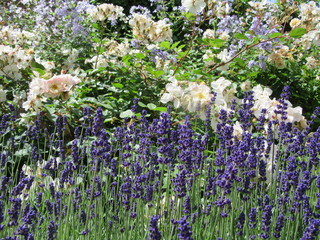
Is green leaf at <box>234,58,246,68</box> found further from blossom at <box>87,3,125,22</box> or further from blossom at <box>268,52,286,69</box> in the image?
blossom at <box>87,3,125,22</box>

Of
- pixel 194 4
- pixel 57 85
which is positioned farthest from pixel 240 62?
pixel 57 85

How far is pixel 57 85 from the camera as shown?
3371 millimetres

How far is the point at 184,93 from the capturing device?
332 centimetres

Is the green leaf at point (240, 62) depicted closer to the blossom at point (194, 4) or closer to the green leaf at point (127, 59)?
the blossom at point (194, 4)

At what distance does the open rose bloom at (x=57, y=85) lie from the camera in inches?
132

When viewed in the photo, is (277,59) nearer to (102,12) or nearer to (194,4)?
(194,4)

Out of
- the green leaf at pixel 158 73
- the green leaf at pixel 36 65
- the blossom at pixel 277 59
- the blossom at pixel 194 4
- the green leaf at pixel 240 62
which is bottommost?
the green leaf at pixel 158 73

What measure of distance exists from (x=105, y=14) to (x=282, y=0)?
193 centimetres

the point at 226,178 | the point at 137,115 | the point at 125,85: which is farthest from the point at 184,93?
the point at 226,178

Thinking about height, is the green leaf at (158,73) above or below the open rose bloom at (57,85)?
above

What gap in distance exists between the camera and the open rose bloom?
3.35 meters

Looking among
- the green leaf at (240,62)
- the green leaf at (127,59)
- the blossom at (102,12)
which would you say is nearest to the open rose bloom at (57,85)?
the green leaf at (127,59)

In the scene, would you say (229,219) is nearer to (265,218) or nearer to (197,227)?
(197,227)

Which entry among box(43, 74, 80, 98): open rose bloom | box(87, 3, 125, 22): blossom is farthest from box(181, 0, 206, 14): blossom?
box(43, 74, 80, 98): open rose bloom
